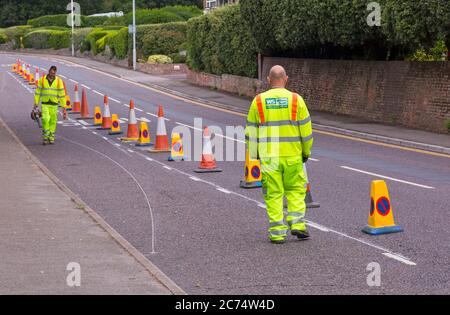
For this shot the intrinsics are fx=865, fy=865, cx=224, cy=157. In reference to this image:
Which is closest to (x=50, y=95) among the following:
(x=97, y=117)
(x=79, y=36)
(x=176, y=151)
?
(x=176, y=151)

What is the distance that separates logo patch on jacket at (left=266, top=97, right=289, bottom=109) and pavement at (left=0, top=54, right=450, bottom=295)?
1521mm

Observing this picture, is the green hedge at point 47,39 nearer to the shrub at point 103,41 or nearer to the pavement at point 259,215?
the shrub at point 103,41

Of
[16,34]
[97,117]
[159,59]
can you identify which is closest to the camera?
[97,117]

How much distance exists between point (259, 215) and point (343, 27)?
653 inches

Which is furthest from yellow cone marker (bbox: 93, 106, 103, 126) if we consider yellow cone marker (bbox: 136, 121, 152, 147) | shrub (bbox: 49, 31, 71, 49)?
shrub (bbox: 49, 31, 71, 49)

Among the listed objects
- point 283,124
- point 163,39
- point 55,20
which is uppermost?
point 55,20

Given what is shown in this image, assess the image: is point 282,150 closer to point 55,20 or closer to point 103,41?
point 103,41

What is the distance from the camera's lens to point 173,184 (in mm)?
14633

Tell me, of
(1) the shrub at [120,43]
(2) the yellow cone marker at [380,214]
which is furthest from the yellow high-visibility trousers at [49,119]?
(1) the shrub at [120,43]

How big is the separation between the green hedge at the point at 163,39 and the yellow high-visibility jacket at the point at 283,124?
1999 inches

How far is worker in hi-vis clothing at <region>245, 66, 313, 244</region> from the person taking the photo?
31.1 feet

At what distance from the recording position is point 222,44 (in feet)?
139

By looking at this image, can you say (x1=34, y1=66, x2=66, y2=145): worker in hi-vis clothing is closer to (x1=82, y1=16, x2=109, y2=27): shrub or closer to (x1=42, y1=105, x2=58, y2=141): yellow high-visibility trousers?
(x1=42, y1=105, x2=58, y2=141): yellow high-visibility trousers

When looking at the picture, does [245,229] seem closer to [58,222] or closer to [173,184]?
[58,222]
